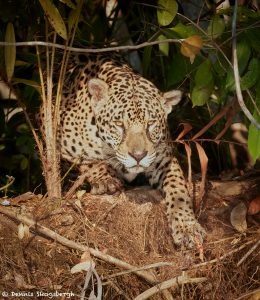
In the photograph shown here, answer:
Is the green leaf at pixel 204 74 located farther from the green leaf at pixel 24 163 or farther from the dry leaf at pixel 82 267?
the green leaf at pixel 24 163

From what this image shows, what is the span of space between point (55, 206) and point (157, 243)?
813mm

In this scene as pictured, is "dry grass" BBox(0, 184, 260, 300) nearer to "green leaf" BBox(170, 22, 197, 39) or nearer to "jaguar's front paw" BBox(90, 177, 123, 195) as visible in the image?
"jaguar's front paw" BBox(90, 177, 123, 195)

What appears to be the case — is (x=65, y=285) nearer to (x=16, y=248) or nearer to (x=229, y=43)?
(x=16, y=248)

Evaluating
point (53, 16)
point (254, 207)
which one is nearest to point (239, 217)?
point (254, 207)

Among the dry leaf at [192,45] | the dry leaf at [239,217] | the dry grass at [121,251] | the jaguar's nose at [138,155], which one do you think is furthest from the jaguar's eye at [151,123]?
the dry leaf at [192,45]

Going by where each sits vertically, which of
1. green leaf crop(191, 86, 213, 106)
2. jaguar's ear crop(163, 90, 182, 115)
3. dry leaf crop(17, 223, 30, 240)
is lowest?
dry leaf crop(17, 223, 30, 240)

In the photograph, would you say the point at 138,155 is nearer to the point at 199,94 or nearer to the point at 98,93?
the point at 199,94

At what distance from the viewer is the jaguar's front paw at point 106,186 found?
6.63 meters

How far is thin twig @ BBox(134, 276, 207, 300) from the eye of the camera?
538cm

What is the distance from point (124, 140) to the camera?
20.7ft

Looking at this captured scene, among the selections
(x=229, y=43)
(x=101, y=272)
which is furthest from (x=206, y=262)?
(x=229, y=43)

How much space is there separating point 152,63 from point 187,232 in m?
2.61

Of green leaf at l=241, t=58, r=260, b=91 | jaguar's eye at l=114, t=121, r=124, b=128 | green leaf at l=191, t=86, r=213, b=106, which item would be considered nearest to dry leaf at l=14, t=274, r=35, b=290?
jaguar's eye at l=114, t=121, r=124, b=128

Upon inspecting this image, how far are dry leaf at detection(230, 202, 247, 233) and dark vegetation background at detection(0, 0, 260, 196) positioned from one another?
547 mm
